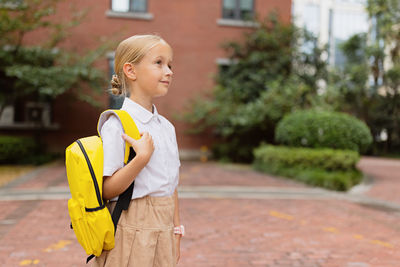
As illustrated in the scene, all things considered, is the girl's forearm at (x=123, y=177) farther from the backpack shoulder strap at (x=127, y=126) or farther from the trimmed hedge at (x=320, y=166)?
the trimmed hedge at (x=320, y=166)

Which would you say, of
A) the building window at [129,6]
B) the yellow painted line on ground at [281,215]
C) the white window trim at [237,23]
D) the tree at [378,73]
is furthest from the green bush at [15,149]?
the tree at [378,73]

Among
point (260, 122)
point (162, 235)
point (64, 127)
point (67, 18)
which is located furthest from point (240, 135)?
point (162, 235)

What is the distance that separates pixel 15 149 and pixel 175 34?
6.76m

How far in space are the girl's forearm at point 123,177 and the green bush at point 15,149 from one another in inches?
406

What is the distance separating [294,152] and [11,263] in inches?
302

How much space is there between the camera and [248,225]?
5.11 m

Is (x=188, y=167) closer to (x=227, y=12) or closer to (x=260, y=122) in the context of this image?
(x=260, y=122)

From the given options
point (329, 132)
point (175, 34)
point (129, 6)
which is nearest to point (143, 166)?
point (329, 132)

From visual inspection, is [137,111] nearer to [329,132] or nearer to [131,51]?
[131,51]

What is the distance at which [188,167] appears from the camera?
11945 mm

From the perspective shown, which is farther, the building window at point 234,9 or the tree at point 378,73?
the tree at point 378,73

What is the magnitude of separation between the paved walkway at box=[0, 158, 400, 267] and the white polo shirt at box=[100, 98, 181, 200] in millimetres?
2142

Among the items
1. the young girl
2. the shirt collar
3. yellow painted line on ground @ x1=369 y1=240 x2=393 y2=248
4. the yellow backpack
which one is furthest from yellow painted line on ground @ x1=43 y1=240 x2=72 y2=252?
yellow painted line on ground @ x1=369 y1=240 x2=393 y2=248

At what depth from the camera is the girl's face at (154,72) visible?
1.64m
